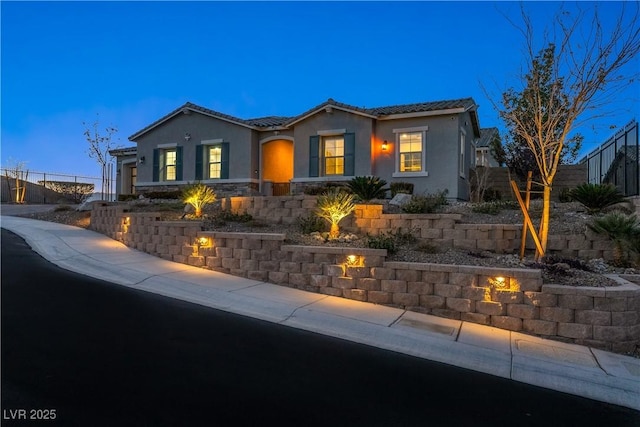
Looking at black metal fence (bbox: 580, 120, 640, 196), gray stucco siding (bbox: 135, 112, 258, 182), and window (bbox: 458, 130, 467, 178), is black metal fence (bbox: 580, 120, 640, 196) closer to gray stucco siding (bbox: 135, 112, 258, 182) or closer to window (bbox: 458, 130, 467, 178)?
window (bbox: 458, 130, 467, 178)

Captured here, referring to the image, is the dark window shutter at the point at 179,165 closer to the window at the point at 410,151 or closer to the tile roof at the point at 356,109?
the tile roof at the point at 356,109

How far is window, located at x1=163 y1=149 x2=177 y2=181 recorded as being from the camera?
18406 mm

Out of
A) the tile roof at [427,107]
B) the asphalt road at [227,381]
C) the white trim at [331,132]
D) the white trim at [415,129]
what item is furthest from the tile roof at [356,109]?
the asphalt road at [227,381]

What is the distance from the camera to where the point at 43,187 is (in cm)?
2556

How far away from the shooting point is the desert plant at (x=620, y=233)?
692 cm

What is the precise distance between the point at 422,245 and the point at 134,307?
530cm

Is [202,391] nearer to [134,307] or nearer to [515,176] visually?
[134,307]

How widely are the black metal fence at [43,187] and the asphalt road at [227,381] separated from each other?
23.3 metres

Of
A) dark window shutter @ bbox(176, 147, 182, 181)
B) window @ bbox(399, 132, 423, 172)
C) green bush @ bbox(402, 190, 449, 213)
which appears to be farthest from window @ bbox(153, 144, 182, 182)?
green bush @ bbox(402, 190, 449, 213)

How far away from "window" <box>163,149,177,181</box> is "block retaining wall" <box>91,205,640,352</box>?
9717mm

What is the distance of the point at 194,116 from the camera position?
1795 cm

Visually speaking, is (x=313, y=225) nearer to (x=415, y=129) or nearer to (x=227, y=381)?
(x=227, y=381)

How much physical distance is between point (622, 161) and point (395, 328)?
9.35 m

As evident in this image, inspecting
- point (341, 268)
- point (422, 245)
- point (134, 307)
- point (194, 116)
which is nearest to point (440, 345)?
point (341, 268)
